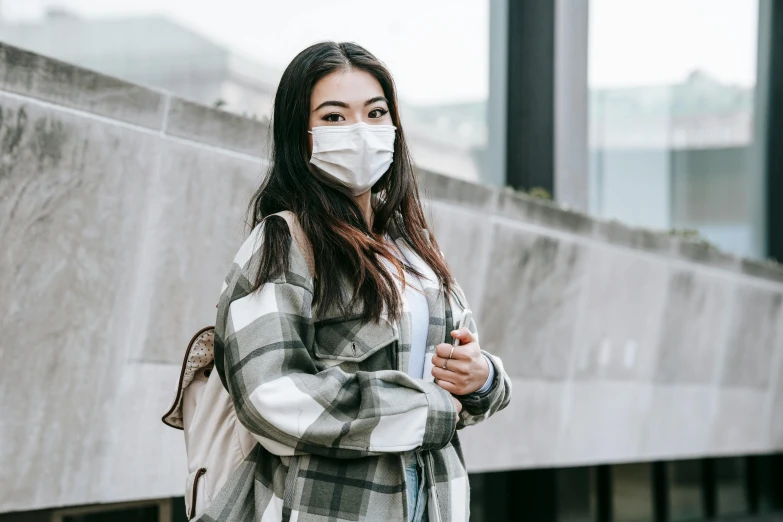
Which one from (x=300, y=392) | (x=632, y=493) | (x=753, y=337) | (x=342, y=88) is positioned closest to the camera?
(x=300, y=392)

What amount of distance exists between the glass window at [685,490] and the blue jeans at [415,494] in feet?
24.4

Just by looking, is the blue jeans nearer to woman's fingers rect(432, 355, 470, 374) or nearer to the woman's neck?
woman's fingers rect(432, 355, 470, 374)

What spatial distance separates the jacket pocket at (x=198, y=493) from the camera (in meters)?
2.46

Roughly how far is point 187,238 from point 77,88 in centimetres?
81

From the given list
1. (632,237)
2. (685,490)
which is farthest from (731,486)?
(632,237)

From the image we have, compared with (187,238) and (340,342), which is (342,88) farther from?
(187,238)

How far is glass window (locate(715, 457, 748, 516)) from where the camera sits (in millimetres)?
10391

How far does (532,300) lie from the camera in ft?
21.5

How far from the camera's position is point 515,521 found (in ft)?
25.1

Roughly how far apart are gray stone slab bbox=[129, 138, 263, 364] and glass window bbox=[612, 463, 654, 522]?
16.5 ft

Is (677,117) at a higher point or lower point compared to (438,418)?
higher

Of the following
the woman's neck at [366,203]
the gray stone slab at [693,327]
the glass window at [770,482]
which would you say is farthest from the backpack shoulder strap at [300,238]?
the glass window at [770,482]

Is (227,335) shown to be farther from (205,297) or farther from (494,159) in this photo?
(494,159)

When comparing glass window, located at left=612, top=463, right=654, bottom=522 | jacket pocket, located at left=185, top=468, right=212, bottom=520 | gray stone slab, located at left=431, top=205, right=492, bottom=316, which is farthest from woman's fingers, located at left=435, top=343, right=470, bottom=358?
glass window, located at left=612, top=463, right=654, bottom=522
